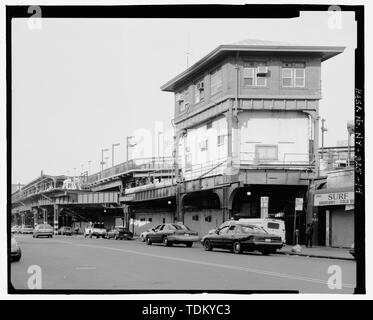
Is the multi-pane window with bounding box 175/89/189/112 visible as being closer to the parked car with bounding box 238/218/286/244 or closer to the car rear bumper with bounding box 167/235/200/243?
the car rear bumper with bounding box 167/235/200/243

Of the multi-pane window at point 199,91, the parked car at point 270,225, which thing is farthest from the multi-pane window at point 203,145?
the parked car at point 270,225

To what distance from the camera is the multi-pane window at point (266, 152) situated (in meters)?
41.6

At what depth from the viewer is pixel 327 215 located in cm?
3516

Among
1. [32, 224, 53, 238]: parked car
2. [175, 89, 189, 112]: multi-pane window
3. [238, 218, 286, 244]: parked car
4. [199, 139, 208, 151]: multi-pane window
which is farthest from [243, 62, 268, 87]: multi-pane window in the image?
[32, 224, 53, 238]: parked car

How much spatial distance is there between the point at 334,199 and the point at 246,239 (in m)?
→ 7.84

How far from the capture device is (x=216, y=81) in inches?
1709

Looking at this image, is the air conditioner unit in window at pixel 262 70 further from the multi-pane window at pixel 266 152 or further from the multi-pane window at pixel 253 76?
the multi-pane window at pixel 266 152

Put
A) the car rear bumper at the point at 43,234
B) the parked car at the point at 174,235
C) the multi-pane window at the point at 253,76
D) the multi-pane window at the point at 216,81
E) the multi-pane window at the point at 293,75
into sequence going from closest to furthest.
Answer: the parked car at the point at 174,235, the multi-pane window at the point at 293,75, the multi-pane window at the point at 253,76, the multi-pane window at the point at 216,81, the car rear bumper at the point at 43,234

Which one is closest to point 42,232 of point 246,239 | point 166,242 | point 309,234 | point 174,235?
point 166,242

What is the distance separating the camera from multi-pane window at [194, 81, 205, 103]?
1797 inches

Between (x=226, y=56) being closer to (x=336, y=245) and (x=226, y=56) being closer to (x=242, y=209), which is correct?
(x=242, y=209)

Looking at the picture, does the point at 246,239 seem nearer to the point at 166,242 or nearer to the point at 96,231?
the point at 166,242

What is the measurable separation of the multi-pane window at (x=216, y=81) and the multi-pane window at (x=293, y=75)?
4404 millimetres
